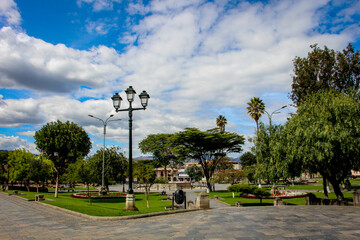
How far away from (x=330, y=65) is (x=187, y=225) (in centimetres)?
2704

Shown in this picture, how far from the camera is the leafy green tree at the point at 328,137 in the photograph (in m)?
16.0

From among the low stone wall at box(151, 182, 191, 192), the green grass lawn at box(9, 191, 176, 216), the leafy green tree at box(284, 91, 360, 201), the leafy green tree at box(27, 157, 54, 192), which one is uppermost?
the leafy green tree at box(284, 91, 360, 201)

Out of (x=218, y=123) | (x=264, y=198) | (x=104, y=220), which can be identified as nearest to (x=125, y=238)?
(x=104, y=220)

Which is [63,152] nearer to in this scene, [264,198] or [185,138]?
[185,138]

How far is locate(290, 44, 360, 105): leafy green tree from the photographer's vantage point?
90.9 feet

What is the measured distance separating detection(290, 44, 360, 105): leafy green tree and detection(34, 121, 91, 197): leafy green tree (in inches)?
1214

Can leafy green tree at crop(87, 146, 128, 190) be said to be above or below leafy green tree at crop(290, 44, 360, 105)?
below

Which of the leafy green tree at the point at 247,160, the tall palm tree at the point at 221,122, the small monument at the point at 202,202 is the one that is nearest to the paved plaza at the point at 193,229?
the small monument at the point at 202,202

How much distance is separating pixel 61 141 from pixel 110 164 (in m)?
8.04

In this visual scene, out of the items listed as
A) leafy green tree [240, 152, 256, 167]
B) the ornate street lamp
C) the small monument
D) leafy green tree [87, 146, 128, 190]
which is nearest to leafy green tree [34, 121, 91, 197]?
leafy green tree [87, 146, 128, 190]

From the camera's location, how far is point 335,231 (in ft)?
27.2

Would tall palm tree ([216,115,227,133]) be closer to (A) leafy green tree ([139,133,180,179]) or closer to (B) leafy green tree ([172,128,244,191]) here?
(A) leafy green tree ([139,133,180,179])

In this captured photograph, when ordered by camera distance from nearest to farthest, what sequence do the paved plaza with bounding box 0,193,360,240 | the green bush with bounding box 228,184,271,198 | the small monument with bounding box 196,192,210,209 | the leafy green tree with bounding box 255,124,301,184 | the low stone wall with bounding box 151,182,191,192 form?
the paved plaza with bounding box 0,193,360,240 < the small monument with bounding box 196,192,210,209 < the leafy green tree with bounding box 255,124,301,184 < the green bush with bounding box 228,184,271,198 < the low stone wall with bounding box 151,182,191,192

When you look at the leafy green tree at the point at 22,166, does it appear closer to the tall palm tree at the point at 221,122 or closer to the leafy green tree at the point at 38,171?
the leafy green tree at the point at 38,171
